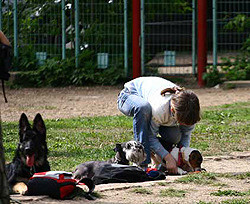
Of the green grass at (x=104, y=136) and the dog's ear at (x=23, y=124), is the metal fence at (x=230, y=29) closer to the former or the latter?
the green grass at (x=104, y=136)

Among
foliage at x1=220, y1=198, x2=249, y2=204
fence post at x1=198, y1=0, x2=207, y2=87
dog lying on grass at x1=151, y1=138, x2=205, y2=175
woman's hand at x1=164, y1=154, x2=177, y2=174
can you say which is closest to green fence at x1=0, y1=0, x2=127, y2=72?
fence post at x1=198, y1=0, x2=207, y2=87

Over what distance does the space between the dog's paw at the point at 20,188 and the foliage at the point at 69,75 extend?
10.5 m

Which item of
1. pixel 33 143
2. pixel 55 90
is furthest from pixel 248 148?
pixel 55 90

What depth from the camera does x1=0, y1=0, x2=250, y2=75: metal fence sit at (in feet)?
53.3

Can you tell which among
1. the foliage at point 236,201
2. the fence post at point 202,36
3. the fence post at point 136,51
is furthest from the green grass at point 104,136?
the fence post at point 136,51

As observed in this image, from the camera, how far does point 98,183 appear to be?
6023mm

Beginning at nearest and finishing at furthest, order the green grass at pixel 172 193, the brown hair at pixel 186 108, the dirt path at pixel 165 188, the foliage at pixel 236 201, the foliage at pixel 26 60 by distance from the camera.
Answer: the foliage at pixel 236 201
the dirt path at pixel 165 188
the green grass at pixel 172 193
the brown hair at pixel 186 108
the foliage at pixel 26 60

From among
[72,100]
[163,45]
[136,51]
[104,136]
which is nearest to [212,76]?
[163,45]

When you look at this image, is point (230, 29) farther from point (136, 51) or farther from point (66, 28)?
point (66, 28)

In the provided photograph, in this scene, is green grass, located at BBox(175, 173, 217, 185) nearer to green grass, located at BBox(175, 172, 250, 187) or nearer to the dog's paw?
green grass, located at BBox(175, 172, 250, 187)

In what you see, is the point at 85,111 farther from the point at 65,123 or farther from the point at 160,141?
the point at 160,141

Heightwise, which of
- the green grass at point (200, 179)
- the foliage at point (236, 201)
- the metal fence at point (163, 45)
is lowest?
the green grass at point (200, 179)

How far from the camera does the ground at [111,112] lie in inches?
215

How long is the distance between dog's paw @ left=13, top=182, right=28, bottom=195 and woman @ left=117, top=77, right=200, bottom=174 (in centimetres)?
146
